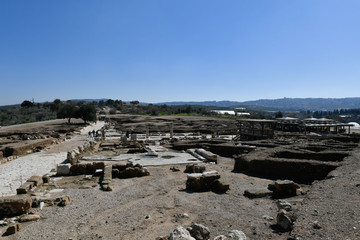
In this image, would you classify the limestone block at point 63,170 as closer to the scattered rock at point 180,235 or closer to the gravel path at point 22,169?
the gravel path at point 22,169

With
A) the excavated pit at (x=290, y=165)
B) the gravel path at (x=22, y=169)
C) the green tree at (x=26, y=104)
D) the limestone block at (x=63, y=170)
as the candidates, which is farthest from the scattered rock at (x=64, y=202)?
the green tree at (x=26, y=104)

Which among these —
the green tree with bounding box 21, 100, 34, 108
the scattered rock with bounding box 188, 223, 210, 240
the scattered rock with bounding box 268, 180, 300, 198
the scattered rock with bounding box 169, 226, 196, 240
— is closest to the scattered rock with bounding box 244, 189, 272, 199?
the scattered rock with bounding box 268, 180, 300, 198

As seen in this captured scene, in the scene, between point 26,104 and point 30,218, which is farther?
point 26,104

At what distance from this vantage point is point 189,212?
7.84 m

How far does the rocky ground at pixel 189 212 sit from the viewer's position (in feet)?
20.0

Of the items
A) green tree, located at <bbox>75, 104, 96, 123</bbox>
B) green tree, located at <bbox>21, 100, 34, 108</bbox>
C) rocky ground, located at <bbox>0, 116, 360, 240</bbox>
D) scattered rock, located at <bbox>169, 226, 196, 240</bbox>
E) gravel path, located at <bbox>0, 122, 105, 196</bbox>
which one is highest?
green tree, located at <bbox>21, 100, 34, 108</bbox>

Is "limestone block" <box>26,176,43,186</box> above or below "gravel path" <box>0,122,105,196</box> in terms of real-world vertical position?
above

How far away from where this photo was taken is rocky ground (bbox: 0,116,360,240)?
20.0 ft

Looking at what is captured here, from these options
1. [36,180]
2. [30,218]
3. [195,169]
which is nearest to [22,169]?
[36,180]

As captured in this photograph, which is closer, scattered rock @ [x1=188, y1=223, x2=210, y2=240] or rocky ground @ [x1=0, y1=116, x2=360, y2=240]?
scattered rock @ [x1=188, y1=223, x2=210, y2=240]

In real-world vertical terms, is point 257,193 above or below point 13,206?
below

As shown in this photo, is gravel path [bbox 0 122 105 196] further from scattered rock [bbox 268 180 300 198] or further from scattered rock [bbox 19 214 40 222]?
scattered rock [bbox 268 180 300 198]

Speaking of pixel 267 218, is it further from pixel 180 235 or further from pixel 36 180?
pixel 36 180

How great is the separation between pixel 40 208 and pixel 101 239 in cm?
322
